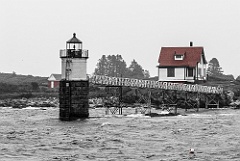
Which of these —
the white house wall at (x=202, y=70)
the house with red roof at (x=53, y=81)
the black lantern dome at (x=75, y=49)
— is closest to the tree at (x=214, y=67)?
the house with red roof at (x=53, y=81)

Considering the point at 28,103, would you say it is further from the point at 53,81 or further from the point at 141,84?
the point at 53,81

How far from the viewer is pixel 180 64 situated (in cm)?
9038

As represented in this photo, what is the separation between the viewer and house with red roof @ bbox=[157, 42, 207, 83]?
3556 inches

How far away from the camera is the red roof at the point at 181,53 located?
9088 cm

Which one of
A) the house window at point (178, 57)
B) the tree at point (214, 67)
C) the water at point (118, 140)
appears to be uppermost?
the tree at point (214, 67)

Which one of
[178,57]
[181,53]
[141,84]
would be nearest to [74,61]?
[141,84]

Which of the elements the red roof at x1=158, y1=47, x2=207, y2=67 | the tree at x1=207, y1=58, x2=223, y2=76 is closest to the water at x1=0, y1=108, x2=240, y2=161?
the red roof at x1=158, y1=47, x2=207, y2=67

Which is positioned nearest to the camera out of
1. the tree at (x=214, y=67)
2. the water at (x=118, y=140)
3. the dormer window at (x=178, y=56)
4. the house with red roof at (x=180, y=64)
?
the water at (x=118, y=140)

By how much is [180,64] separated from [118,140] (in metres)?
53.3

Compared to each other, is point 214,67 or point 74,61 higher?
point 214,67

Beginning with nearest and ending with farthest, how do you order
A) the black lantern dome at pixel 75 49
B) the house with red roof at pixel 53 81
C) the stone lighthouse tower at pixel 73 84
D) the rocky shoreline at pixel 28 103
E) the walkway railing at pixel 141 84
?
1. the stone lighthouse tower at pixel 73 84
2. the black lantern dome at pixel 75 49
3. the walkway railing at pixel 141 84
4. the rocky shoreline at pixel 28 103
5. the house with red roof at pixel 53 81

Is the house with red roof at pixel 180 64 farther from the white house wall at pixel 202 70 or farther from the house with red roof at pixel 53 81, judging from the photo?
the house with red roof at pixel 53 81

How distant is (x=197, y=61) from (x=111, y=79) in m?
28.4

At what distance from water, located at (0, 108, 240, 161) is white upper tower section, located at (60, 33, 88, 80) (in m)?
6.21
